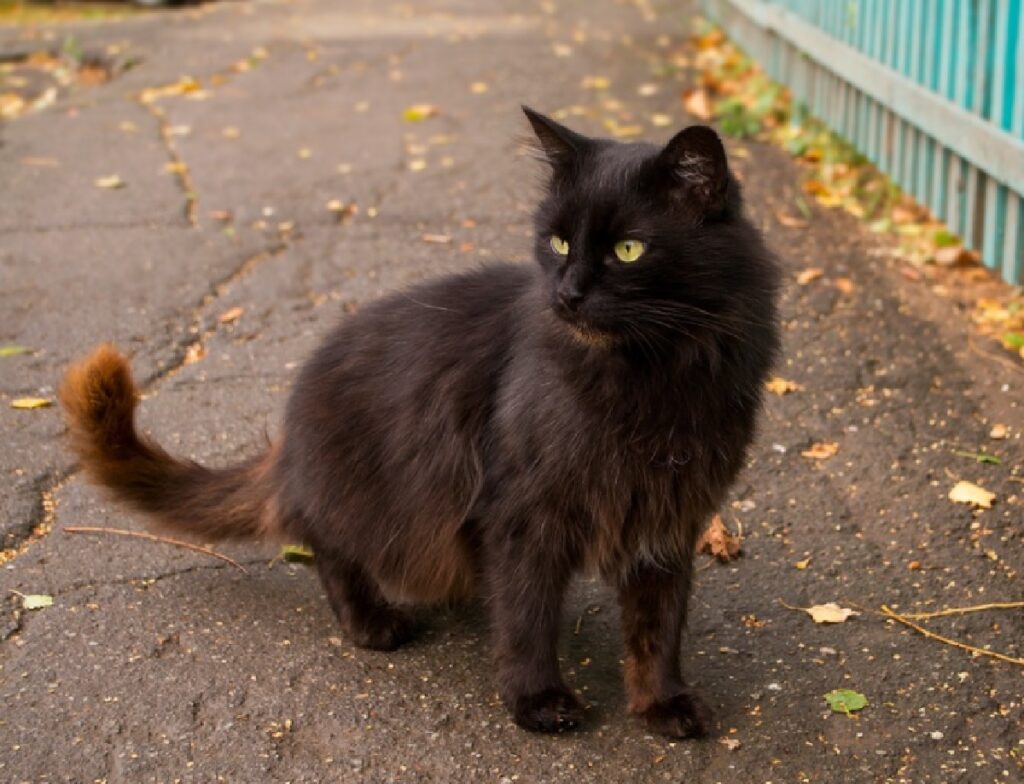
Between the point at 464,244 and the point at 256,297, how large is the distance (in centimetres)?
107

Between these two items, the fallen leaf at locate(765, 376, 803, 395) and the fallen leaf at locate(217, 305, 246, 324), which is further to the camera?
the fallen leaf at locate(217, 305, 246, 324)

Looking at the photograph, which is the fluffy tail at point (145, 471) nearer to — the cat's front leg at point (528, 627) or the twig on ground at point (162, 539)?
the twig on ground at point (162, 539)

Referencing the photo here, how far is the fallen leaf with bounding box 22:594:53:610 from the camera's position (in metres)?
3.62

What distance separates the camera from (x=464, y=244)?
636 centimetres

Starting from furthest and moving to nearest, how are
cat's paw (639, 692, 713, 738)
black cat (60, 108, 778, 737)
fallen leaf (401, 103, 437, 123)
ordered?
fallen leaf (401, 103, 437, 123) < cat's paw (639, 692, 713, 738) < black cat (60, 108, 778, 737)

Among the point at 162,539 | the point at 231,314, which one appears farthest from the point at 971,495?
the point at 231,314

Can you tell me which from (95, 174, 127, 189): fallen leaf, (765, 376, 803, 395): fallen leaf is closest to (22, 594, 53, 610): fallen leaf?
(765, 376, 803, 395): fallen leaf

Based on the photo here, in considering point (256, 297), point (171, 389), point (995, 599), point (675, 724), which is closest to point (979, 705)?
point (995, 599)

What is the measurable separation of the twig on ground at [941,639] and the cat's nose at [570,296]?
1.41m

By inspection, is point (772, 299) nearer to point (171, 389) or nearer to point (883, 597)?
point (883, 597)

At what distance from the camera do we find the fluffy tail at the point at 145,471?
3656 mm

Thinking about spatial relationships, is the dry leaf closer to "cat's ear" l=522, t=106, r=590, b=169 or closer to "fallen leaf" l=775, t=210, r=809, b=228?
"fallen leaf" l=775, t=210, r=809, b=228

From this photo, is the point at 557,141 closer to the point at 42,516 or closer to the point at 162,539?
the point at 162,539

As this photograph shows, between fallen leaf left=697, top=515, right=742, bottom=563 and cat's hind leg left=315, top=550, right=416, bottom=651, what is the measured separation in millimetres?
961
